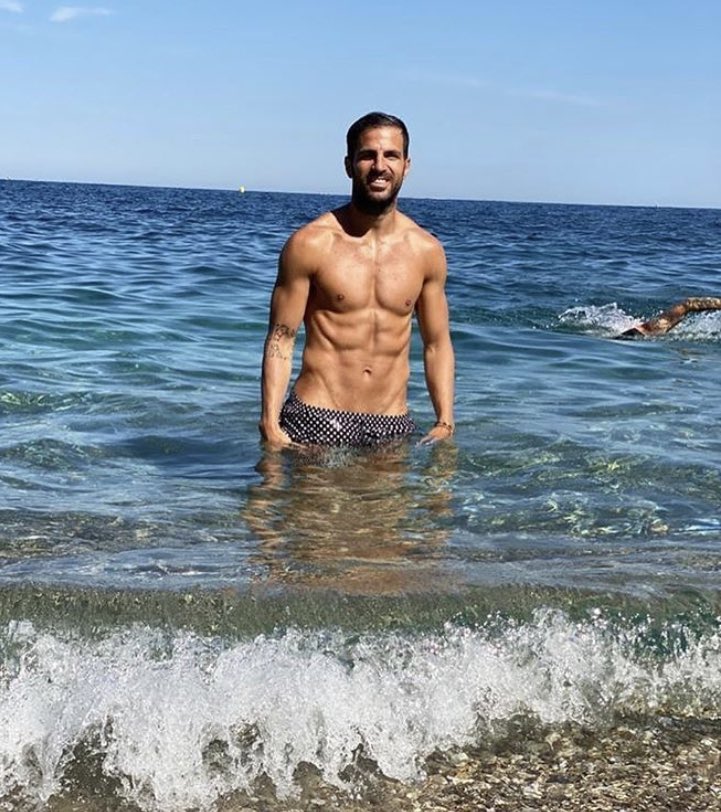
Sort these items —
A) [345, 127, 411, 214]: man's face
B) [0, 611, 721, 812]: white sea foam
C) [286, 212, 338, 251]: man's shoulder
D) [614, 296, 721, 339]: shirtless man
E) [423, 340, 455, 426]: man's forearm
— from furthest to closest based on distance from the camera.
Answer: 1. [614, 296, 721, 339]: shirtless man
2. [423, 340, 455, 426]: man's forearm
3. [286, 212, 338, 251]: man's shoulder
4. [345, 127, 411, 214]: man's face
5. [0, 611, 721, 812]: white sea foam

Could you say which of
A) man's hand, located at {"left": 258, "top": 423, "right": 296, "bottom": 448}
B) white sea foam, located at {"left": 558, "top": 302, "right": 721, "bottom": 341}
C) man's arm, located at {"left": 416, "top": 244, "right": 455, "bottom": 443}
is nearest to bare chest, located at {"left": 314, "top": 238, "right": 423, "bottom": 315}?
man's arm, located at {"left": 416, "top": 244, "right": 455, "bottom": 443}

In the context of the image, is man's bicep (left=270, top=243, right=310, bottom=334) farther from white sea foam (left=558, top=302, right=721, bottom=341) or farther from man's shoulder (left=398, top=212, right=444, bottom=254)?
white sea foam (left=558, top=302, right=721, bottom=341)

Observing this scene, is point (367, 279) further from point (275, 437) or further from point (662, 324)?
point (662, 324)

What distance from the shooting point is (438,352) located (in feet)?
19.1

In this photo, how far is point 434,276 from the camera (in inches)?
223

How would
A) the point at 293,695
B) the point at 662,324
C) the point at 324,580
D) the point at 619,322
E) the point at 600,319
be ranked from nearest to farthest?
the point at 293,695 → the point at 324,580 → the point at 662,324 → the point at 619,322 → the point at 600,319

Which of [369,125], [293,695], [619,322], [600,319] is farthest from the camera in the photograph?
[600,319]

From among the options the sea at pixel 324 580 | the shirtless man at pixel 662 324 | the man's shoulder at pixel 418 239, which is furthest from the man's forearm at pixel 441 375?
the shirtless man at pixel 662 324

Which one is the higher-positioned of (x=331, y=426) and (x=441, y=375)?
(x=441, y=375)

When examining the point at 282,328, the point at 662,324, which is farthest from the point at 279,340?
the point at 662,324

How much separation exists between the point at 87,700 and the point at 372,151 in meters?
2.78

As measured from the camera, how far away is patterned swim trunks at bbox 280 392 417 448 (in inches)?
225

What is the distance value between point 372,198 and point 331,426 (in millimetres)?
1126

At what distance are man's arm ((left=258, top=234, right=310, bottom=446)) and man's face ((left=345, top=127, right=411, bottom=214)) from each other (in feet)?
1.23
